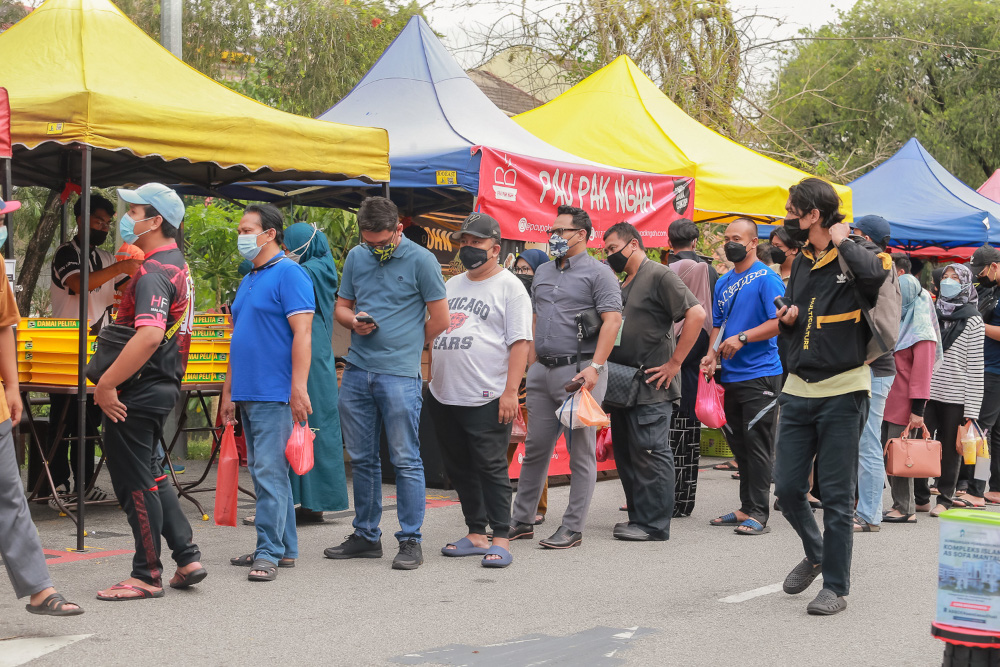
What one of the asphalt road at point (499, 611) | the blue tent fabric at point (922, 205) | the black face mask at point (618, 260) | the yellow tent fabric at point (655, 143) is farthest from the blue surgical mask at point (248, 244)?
the blue tent fabric at point (922, 205)

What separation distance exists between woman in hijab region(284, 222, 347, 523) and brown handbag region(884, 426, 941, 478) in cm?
394

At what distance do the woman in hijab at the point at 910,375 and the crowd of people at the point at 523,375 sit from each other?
2cm

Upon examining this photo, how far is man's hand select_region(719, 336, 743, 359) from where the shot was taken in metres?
7.48

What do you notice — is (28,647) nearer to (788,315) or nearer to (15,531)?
(15,531)

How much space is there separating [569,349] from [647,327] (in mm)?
748

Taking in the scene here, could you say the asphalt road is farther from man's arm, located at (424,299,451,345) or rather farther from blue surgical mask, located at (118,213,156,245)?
blue surgical mask, located at (118,213,156,245)

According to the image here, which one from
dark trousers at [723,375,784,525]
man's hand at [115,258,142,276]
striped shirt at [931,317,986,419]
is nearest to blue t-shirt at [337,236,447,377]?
man's hand at [115,258,142,276]

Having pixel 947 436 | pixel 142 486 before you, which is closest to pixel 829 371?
pixel 142 486

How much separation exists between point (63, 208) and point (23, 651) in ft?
16.9

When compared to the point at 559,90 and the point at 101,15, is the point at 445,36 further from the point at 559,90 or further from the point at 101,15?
the point at 101,15

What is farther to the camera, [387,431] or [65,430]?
[65,430]

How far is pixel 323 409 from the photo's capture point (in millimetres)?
7355

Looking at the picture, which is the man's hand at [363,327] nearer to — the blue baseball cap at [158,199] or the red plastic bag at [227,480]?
the red plastic bag at [227,480]

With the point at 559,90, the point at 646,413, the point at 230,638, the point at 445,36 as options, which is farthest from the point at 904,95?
the point at 230,638
